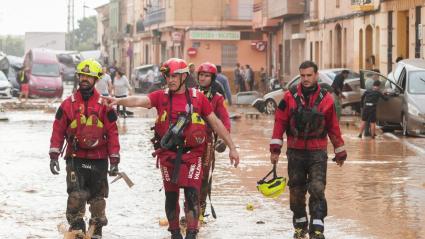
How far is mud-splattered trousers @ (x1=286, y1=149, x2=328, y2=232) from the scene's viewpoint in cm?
1101

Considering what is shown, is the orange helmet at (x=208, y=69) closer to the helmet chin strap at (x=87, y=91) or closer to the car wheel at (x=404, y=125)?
the helmet chin strap at (x=87, y=91)

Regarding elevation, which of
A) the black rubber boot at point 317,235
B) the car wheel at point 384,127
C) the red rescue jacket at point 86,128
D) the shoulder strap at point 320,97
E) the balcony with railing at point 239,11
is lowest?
the black rubber boot at point 317,235

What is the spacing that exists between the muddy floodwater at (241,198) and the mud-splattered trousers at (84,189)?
22.3 inches

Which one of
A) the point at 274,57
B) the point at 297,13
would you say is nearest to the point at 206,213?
the point at 297,13

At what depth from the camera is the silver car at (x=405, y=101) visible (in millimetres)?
26344

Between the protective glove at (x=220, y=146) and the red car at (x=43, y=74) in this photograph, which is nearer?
the protective glove at (x=220, y=146)

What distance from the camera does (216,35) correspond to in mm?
72688

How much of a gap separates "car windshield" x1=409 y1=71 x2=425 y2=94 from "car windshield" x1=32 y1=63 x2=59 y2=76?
3447cm

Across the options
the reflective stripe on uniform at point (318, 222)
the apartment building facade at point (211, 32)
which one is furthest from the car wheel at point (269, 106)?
the apartment building facade at point (211, 32)

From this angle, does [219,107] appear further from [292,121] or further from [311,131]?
[311,131]

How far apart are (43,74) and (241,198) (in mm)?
45753

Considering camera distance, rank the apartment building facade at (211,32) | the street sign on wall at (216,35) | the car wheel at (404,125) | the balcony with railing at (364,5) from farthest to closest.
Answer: the apartment building facade at (211,32) < the street sign on wall at (216,35) < the balcony with railing at (364,5) < the car wheel at (404,125)

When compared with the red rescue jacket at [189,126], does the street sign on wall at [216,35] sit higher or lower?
higher

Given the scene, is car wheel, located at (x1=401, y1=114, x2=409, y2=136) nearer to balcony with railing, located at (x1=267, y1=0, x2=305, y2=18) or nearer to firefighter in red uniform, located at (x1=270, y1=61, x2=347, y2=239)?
firefighter in red uniform, located at (x1=270, y1=61, x2=347, y2=239)
